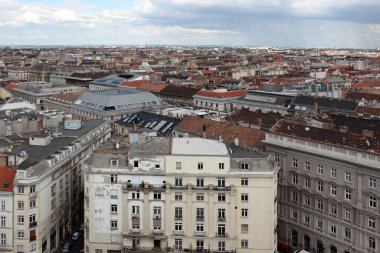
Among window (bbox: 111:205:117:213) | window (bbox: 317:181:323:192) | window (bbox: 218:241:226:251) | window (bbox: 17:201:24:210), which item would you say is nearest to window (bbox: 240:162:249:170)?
window (bbox: 218:241:226:251)

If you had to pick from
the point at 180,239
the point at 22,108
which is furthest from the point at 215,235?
the point at 22,108

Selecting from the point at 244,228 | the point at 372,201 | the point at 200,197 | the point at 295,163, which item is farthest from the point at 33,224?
the point at 372,201

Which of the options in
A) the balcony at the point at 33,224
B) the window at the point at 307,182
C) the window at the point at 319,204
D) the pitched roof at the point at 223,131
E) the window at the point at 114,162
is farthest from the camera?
the pitched roof at the point at 223,131

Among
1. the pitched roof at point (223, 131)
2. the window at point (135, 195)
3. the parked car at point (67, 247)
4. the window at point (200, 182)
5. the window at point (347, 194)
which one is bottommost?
the parked car at point (67, 247)

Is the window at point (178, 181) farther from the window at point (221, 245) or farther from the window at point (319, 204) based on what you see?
the window at point (319, 204)

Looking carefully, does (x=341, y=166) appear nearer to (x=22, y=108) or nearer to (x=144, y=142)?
(x=144, y=142)

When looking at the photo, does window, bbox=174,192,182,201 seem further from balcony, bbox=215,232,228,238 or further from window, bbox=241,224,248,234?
window, bbox=241,224,248,234

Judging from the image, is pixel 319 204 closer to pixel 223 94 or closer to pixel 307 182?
pixel 307 182

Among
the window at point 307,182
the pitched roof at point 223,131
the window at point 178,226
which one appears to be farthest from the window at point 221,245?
the pitched roof at point 223,131
